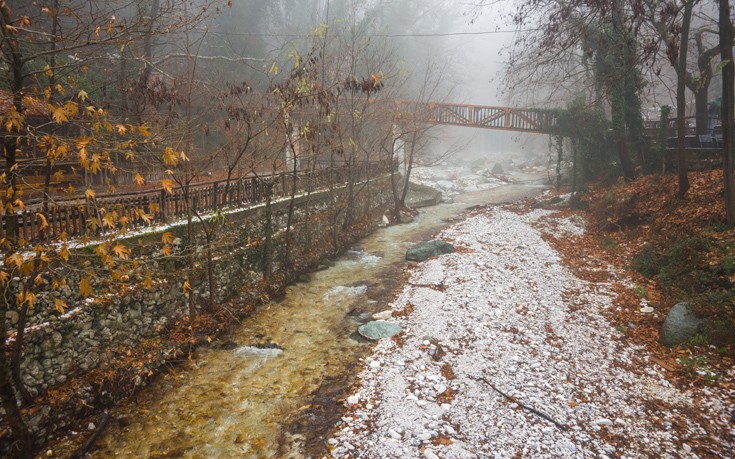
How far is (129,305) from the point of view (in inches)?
346

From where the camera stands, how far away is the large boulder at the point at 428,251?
611 inches

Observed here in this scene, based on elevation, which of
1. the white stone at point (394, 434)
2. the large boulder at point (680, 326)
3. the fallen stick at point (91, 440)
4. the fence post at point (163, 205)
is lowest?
the fallen stick at point (91, 440)

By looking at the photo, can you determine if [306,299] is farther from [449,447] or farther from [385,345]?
[449,447]

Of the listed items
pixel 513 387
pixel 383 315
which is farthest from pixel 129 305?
pixel 513 387

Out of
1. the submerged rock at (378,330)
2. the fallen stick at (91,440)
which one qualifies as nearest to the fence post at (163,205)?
the fallen stick at (91,440)

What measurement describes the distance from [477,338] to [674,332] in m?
3.84

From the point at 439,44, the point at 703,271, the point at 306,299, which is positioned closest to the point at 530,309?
the point at 703,271

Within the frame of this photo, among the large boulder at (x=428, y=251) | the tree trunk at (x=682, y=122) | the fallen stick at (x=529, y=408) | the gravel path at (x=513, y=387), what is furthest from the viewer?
the large boulder at (x=428, y=251)

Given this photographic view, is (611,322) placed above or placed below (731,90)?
below

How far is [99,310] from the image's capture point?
8.11m

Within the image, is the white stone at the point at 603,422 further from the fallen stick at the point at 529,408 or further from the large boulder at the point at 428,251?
the large boulder at the point at 428,251

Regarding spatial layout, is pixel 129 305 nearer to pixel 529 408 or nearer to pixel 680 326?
pixel 529 408

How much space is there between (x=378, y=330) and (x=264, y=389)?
3.11m

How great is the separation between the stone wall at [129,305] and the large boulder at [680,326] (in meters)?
9.51
